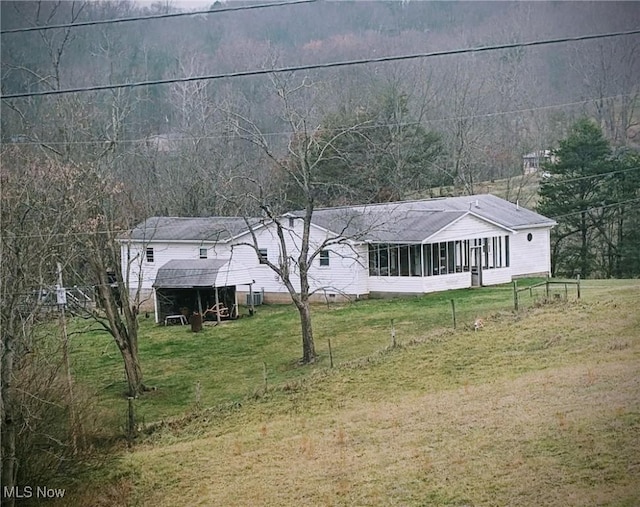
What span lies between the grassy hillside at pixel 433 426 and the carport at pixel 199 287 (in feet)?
13.6

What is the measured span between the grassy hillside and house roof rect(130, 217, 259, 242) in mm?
3042

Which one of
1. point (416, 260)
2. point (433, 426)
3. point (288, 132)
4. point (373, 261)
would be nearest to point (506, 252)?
point (416, 260)

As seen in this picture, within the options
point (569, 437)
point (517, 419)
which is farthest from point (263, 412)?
point (569, 437)

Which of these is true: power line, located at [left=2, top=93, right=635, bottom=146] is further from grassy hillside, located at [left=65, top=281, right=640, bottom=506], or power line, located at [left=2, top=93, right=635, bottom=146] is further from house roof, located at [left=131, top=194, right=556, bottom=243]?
grassy hillside, located at [left=65, top=281, right=640, bottom=506]

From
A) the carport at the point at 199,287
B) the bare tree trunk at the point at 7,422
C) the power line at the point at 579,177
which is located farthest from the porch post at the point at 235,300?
the bare tree trunk at the point at 7,422

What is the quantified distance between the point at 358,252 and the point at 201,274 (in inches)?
133

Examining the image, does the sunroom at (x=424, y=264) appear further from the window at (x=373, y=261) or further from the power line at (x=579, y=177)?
the power line at (x=579, y=177)

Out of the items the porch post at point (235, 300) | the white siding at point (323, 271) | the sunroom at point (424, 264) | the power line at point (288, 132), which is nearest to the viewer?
the power line at point (288, 132)

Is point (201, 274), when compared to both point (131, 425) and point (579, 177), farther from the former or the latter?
point (579, 177)

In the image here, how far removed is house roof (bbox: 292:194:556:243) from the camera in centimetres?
1420

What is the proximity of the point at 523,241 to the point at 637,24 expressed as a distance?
7.68m

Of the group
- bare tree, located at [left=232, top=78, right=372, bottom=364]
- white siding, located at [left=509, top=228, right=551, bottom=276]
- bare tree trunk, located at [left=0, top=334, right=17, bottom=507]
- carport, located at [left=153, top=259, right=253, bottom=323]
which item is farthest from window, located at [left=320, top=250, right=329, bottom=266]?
bare tree trunk, located at [left=0, top=334, right=17, bottom=507]

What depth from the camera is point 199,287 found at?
17.4 meters

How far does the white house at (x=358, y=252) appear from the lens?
15102mm
